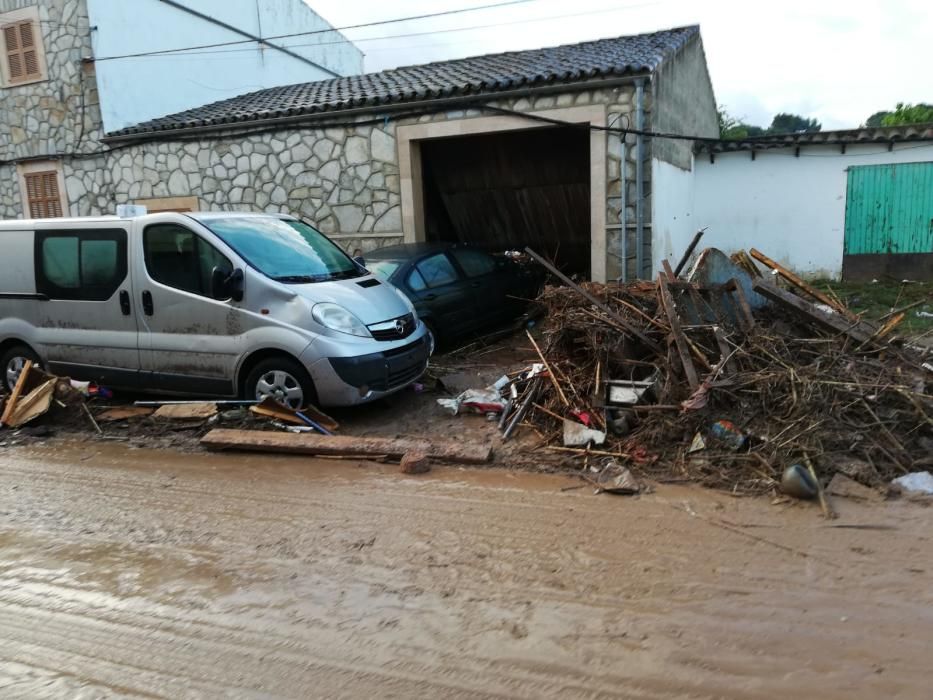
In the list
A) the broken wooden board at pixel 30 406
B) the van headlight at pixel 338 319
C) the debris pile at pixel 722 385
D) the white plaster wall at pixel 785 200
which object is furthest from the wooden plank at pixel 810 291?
the broken wooden board at pixel 30 406

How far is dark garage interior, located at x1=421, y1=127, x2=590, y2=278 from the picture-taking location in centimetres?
1239

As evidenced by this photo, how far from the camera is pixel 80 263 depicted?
21.6 feet

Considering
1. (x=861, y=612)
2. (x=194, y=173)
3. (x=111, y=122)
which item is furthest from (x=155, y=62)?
(x=861, y=612)

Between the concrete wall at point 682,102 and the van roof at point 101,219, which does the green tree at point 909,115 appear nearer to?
the concrete wall at point 682,102

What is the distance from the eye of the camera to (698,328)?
561 cm

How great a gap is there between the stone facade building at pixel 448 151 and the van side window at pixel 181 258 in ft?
17.6

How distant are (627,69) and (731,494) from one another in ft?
22.8

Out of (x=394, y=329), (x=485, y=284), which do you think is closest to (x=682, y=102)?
(x=485, y=284)

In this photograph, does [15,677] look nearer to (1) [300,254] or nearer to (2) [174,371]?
(2) [174,371]

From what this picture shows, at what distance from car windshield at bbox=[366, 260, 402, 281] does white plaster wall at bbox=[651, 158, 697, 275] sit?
13.1 ft

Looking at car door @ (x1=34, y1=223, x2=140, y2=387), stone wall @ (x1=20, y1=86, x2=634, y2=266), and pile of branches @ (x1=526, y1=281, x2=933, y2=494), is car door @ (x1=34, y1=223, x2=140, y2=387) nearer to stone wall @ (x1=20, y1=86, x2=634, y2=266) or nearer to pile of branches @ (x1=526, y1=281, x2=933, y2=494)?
pile of branches @ (x1=526, y1=281, x2=933, y2=494)

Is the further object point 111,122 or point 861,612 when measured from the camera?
point 111,122

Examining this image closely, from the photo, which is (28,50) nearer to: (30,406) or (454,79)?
(454,79)

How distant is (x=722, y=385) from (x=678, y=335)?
578 mm
